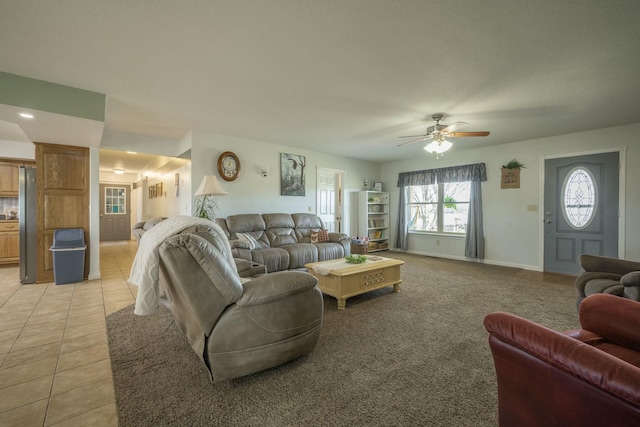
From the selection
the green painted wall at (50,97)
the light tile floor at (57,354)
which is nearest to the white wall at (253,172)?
the green painted wall at (50,97)

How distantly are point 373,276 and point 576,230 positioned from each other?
12.5 feet

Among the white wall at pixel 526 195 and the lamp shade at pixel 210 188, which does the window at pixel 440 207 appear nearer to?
the white wall at pixel 526 195

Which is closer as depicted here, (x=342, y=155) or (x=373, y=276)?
(x=373, y=276)

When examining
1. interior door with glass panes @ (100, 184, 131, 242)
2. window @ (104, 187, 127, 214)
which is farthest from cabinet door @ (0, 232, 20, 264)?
window @ (104, 187, 127, 214)

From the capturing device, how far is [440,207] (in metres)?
6.41

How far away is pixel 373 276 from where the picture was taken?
3363mm

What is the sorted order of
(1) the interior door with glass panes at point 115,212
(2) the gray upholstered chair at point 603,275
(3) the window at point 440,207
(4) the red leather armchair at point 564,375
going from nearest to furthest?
1. (4) the red leather armchair at point 564,375
2. (2) the gray upholstered chair at point 603,275
3. (3) the window at point 440,207
4. (1) the interior door with glass panes at point 115,212

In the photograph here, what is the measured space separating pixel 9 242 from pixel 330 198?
20.3ft

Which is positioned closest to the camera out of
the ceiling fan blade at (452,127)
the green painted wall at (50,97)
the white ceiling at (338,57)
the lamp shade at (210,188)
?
the white ceiling at (338,57)

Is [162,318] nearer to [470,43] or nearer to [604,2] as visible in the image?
[470,43]

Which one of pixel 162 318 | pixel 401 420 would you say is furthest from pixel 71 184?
pixel 401 420

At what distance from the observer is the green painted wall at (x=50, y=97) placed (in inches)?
102

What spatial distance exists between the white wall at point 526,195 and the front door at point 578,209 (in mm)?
110

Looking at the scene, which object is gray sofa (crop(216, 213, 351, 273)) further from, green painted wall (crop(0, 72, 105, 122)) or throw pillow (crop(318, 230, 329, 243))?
green painted wall (crop(0, 72, 105, 122))
